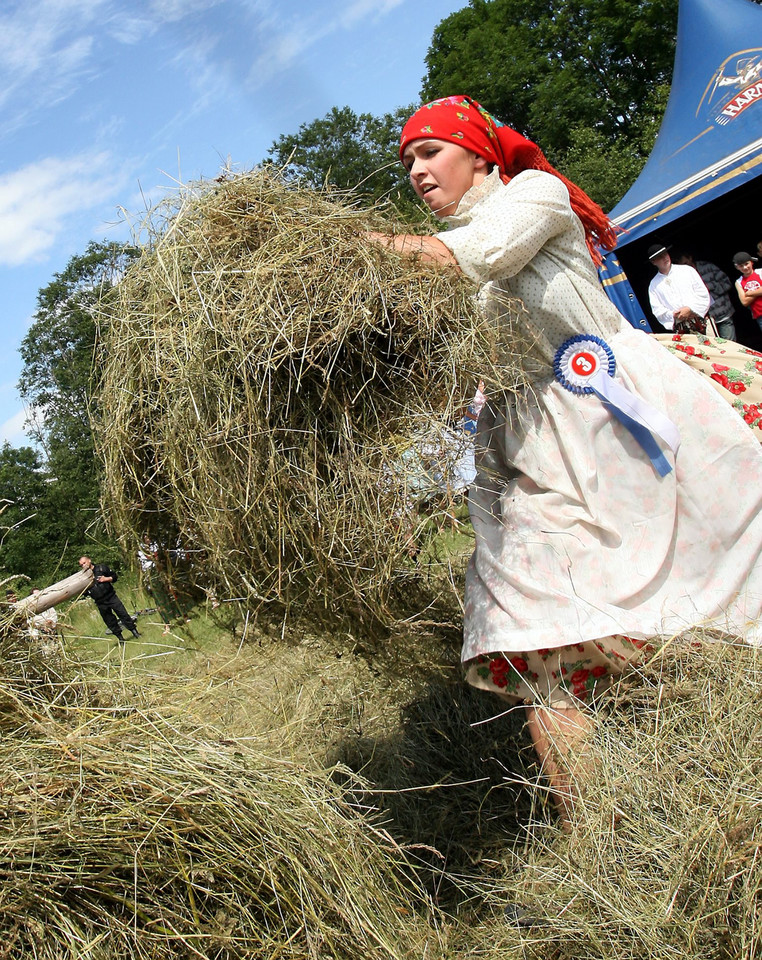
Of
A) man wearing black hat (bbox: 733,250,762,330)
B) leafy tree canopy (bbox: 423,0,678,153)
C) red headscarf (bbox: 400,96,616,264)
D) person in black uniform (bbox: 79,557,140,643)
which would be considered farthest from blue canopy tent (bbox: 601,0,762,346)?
leafy tree canopy (bbox: 423,0,678,153)

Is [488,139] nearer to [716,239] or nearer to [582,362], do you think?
[582,362]

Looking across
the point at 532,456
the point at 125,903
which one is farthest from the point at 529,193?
the point at 125,903

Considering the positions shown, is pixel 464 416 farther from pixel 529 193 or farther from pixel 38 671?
pixel 38 671

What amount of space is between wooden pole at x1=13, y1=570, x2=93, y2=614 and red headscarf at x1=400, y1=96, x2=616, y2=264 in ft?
5.45

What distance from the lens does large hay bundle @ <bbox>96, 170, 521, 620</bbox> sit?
1.98 m

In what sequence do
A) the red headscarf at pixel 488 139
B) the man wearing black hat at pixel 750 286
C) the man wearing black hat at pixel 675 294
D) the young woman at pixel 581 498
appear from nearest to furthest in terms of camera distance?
the young woman at pixel 581 498, the red headscarf at pixel 488 139, the man wearing black hat at pixel 675 294, the man wearing black hat at pixel 750 286

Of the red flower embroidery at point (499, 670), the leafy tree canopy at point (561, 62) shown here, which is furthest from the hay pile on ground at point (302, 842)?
the leafy tree canopy at point (561, 62)

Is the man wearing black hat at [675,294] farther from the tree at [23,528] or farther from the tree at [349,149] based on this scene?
the tree at [23,528]

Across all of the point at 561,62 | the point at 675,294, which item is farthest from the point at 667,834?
the point at 561,62

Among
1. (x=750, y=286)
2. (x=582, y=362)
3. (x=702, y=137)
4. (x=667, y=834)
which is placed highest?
(x=702, y=137)

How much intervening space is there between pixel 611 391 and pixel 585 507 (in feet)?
1.06

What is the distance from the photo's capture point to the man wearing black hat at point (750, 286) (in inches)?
360

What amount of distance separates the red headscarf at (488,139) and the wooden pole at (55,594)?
5.45 feet

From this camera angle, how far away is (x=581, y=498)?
233 cm
